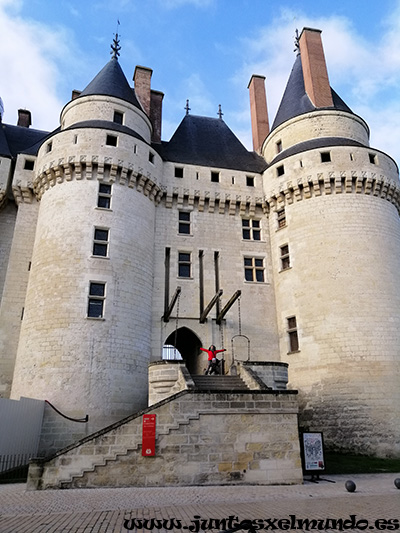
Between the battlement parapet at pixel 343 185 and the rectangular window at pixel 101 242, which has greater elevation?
the battlement parapet at pixel 343 185

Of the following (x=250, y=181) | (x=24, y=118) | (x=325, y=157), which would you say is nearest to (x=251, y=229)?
(x=250, y=181)

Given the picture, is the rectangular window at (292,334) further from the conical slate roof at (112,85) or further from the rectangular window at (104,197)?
the conical slate roof at (112,85)

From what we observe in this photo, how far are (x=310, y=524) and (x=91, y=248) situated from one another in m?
12.7

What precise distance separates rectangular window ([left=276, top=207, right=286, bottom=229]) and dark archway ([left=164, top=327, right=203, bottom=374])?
6917 millimetres

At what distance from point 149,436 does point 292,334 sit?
382 inches

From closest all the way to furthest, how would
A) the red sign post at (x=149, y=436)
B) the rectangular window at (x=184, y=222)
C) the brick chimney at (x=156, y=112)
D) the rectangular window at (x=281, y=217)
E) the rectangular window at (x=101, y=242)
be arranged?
the red sign post at (x=149, y=436) < the rectangular window at (x=101, y=242) < the rectangular window at (x=184, y=222) < the rectangular window at (x=281, y=217) < the brick chimney at (x=156, y=112)

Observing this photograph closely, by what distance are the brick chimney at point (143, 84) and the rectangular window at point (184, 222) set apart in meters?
6.23

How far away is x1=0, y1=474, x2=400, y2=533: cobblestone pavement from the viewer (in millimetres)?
5477

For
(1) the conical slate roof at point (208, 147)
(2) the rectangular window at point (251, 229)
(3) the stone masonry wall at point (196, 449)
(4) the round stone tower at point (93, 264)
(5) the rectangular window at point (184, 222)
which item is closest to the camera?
(3) the stone masonry wall at point (196, 449)

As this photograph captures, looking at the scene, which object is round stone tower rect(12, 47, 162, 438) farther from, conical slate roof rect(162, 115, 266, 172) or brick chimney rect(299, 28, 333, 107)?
brick chimney rect(299, 28, 333, 107)

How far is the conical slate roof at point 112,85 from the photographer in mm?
19188

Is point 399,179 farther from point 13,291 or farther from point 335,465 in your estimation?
point 13,291

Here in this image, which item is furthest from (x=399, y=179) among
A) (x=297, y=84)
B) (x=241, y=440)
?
(x=241, y=440)

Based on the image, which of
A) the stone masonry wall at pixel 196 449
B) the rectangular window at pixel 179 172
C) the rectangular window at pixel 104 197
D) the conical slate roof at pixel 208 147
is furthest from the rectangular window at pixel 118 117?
the stone masonry wall at pixel 196 449
